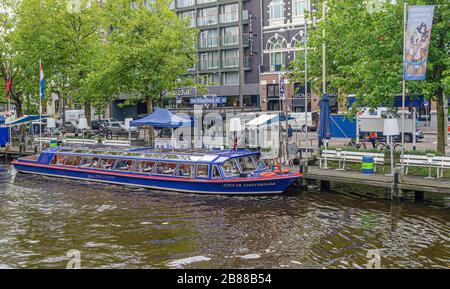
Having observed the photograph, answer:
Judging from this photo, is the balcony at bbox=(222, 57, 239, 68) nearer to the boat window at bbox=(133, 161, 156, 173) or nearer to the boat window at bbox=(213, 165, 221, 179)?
the boat window at bbox=(133, 161, 156, 173)

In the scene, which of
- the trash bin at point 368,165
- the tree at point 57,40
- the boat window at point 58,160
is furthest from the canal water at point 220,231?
the tree at point 57,40

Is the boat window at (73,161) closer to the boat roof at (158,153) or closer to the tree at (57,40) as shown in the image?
the boat roof at (158,153)

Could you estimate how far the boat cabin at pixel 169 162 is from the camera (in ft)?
84.1

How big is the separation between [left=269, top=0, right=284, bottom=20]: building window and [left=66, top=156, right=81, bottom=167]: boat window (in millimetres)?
39875

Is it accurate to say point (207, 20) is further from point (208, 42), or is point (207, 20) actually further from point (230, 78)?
point (230, 78)

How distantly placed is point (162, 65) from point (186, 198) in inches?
726

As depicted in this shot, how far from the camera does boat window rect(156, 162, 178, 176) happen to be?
1079 inches

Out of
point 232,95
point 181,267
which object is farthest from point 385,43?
point 232,95

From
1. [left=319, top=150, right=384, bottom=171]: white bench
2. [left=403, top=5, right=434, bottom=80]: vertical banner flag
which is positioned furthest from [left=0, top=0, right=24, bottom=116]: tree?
[left=403, top=5, right=434, bottom=80]: vertical banner flag

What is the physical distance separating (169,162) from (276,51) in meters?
41.4

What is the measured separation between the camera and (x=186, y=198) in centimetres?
2523

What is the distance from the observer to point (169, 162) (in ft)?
90.2

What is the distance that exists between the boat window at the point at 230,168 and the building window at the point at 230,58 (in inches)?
1785
